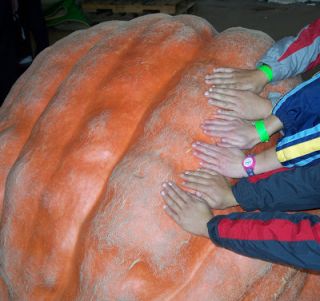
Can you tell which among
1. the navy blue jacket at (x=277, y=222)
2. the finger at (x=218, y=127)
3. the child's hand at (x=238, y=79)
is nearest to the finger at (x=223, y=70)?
the child's hand at (x=238, y=79)

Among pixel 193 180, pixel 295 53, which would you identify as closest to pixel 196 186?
pixel 193 180

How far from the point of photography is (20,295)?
1975 mm

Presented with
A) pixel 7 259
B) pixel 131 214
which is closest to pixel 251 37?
pixel 131 214

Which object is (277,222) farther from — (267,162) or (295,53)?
(295,53)

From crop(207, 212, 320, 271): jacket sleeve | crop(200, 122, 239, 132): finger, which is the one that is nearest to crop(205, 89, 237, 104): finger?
crop(200, 122, 239, 132): finger

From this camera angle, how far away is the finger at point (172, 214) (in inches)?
Answer: 64.7

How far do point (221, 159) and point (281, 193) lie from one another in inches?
9.8

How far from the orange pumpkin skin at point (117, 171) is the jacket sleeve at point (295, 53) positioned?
0.08 meters

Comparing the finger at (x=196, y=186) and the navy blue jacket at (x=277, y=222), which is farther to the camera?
the finger at (x=196, y=186)

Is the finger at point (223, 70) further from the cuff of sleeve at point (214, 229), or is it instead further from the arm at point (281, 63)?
the cuff of sleeve at point (214, 229)

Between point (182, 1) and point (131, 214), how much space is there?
21.4 feet

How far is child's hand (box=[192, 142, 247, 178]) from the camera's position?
1.73 m

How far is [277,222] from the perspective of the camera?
1514 mm

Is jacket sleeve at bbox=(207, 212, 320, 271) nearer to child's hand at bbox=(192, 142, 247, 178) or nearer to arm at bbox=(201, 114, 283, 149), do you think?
child's hand at bbox=(192, 142, 247, 178)
